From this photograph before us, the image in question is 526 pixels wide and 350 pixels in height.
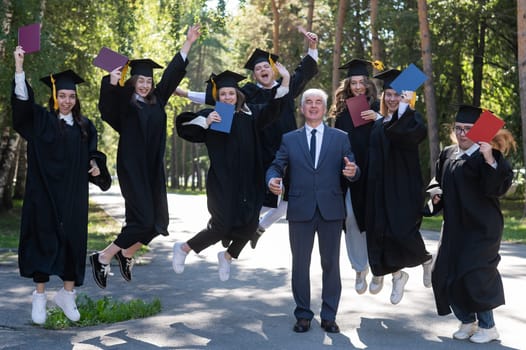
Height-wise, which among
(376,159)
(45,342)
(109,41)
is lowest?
(45,342)


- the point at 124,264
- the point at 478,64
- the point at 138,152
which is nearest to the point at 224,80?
the point at 138,152

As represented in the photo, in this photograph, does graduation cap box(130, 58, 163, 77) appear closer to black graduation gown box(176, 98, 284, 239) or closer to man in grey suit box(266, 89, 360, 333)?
black graduation gown box(176, 98, 284, 239)

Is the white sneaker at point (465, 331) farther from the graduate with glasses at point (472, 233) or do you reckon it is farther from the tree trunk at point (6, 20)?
the tree trunk at point (6, 20)

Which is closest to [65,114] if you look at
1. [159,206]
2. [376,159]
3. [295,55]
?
[159,206]

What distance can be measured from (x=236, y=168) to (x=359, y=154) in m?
1.29

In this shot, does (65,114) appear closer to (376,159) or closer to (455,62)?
(376,159)

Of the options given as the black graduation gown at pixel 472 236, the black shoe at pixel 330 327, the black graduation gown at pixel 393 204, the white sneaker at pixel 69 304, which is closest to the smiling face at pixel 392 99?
the black graduation gown at pixel 393 204

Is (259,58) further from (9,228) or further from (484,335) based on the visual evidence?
(9,228)

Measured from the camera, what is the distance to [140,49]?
25.7 meters

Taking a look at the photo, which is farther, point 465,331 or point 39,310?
point 39,310

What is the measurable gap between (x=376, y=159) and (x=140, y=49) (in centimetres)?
1961

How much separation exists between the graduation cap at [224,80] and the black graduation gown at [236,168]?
29 cm

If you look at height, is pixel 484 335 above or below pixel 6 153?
below

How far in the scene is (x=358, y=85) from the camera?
→ 25.8 feet
